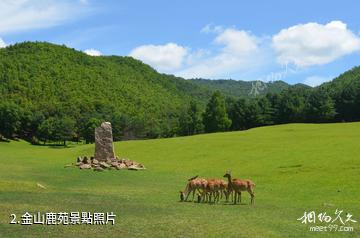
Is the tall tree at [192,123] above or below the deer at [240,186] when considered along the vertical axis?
above

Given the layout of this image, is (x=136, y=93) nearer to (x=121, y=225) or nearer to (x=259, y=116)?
(x=259, y=116)

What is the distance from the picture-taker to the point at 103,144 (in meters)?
49.1

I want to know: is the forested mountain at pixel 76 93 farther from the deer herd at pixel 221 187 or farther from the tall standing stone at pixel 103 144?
the deer herd at pixel 221 187

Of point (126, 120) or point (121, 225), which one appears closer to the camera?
point (121, 225)

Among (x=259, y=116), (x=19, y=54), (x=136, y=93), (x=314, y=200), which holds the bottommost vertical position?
(x=314, y=200)

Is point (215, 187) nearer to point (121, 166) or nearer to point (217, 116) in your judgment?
point (121, 166)

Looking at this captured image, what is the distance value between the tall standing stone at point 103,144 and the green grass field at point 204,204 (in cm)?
485

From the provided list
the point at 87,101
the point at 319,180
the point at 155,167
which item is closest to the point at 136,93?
the point at 87,101

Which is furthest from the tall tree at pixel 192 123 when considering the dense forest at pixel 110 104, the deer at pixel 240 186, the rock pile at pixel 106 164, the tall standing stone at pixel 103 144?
the deer at pixel 240 186

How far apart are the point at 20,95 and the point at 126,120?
119 ft

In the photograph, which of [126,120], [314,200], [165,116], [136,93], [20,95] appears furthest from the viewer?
[136,93]

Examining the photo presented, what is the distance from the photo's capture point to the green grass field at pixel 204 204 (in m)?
15.9

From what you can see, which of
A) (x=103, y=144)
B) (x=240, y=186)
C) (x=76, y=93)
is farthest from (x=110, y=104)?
(x=240, y=186)

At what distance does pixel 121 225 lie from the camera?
16.2 m
